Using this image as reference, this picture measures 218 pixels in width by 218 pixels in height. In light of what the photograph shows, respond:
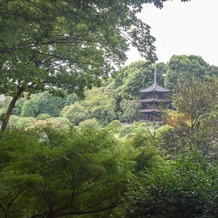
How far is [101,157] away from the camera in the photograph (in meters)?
3.94

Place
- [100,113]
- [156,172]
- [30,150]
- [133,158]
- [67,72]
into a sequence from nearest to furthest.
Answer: [156,172]
[30,150]
[133,158]
[67,72]
[100,113]

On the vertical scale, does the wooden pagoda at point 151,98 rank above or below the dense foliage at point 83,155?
above

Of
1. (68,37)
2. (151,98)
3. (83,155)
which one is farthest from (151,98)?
(83,155)

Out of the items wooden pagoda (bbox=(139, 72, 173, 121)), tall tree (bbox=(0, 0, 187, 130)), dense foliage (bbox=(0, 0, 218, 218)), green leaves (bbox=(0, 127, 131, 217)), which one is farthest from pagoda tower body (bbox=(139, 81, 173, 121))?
green leaves (bbox=(0, 127, 131, 217))

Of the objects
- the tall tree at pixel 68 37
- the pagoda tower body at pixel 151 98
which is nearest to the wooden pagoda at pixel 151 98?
the pagoda tower body at pixel 151 98

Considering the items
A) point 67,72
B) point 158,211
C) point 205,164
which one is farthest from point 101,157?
point 67,72

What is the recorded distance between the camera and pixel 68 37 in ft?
22.7

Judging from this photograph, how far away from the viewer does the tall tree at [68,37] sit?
4.62 metres

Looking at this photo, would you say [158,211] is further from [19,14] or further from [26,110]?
[26,110]

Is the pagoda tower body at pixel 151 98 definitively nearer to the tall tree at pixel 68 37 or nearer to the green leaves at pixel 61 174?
the tall tree at pixel 68 37

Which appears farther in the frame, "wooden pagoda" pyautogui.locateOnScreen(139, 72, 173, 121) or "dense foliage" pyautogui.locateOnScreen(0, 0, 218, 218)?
"wooden pagoda" pyautogui.locateOnScreen(139, 72, 173, 121)

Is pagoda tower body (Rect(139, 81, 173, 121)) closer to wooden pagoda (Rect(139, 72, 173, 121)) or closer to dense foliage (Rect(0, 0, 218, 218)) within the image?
wooden pagoda (Rect(139, 72, 173, 121))

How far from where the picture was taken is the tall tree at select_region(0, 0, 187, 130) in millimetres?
4617

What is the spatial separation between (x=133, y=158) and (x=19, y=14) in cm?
273
